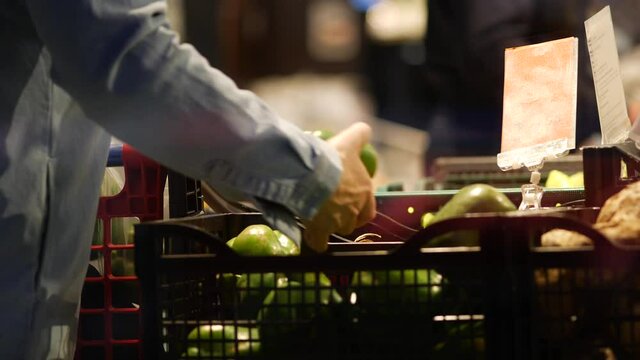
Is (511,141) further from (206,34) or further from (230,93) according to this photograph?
(206,34)

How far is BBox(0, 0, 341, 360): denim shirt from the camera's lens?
1.20 metres

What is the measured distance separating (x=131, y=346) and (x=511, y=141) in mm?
699

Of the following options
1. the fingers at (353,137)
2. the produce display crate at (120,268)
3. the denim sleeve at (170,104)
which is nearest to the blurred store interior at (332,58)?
the produce display crate at (120,268)

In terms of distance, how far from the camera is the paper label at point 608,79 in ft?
5.45

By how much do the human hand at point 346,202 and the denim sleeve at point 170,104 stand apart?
0.04 metres

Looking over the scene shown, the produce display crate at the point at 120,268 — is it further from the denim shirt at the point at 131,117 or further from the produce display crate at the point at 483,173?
the produce display crate at the point at 483,173

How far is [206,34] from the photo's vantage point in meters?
7.30

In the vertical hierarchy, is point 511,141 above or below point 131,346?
above

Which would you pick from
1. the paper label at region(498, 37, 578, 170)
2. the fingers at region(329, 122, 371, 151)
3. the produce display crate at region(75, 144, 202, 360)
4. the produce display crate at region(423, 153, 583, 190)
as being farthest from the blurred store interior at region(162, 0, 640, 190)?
the fingers at region(329, 122, 371, 151)

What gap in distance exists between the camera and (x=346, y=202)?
130 centimetres

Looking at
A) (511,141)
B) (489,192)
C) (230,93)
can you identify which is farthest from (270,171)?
(511,141)

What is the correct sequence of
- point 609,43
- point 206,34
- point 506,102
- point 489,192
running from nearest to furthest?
point 489,192, point 609,43, point 506,102, point 206,34

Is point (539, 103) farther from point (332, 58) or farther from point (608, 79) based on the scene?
point (332, 58)

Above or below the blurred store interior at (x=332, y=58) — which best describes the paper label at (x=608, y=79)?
below
